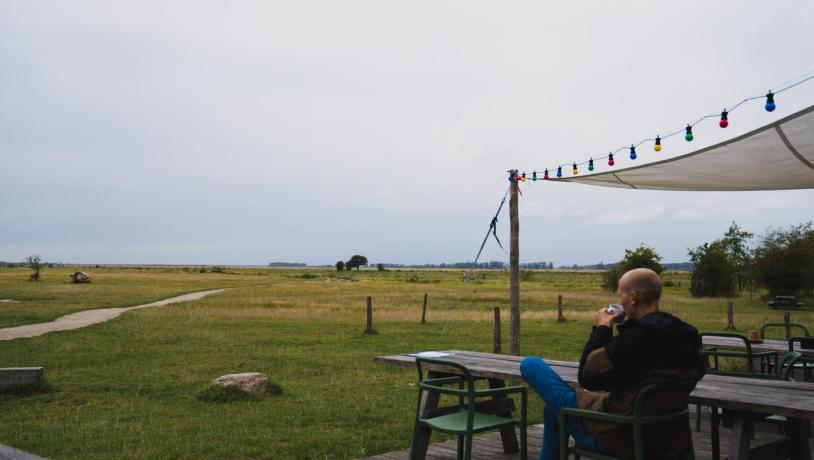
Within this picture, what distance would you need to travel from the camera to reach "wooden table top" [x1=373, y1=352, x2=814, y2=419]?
348 centimetres

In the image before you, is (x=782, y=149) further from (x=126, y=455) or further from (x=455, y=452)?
(x=126, y=455)

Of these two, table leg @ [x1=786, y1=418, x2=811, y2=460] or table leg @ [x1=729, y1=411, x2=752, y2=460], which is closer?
table leg @ [x1=729, y1=411, x2=752, y2=460]

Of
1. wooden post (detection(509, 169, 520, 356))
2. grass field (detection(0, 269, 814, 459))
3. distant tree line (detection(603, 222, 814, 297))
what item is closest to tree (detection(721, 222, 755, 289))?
distant tree line (detection(603, 222, 814, 297))

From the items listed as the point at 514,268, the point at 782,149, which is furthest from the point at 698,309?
the point at 782,149

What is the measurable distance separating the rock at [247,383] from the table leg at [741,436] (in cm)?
642

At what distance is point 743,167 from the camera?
700 centimetres

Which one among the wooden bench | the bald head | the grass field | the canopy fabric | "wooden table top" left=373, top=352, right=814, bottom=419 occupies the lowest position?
the grass field

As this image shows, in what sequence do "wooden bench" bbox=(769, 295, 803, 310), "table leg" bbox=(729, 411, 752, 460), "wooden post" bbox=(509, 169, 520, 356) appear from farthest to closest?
"wooden bench" bbox=(769, 295, 803, 310) → "wooden post" bbox=(509, 169, 520, 356) → "table leg" bbox=(729, 411, 752, 460)

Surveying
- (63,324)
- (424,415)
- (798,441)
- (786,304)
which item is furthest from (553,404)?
(786,304)

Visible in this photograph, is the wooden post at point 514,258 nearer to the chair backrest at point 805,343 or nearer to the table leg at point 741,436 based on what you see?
the chair backrest at point 805,343

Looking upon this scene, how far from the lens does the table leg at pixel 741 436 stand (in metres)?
Answer: 3.74

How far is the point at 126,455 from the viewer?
19.9 ft

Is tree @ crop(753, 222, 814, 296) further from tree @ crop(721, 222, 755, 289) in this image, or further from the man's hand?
the man's hand

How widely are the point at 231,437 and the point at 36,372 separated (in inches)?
169
